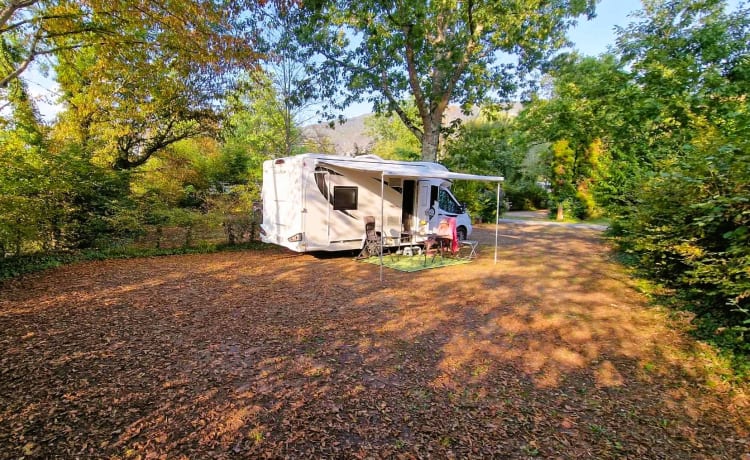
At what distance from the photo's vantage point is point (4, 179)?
6.31 metres

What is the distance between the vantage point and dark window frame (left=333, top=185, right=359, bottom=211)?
27.7 feet

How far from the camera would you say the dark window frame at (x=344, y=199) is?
8430 mm

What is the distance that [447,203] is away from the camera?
10.9m

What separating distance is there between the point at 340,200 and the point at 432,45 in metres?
7.40

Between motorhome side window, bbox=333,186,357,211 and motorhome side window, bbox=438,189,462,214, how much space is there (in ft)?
10.2

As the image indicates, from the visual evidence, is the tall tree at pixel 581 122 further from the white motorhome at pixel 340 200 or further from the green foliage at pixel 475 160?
the white motorhome at pixel 340 200

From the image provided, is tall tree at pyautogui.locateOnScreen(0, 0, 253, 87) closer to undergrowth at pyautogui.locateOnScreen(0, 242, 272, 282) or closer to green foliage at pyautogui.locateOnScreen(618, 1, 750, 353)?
undergrowth at pyautogui.locateOnScreen(0, 242, 272, 282)

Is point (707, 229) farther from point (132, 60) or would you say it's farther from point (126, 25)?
point (132, 60)

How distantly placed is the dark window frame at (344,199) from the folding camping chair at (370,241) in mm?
518

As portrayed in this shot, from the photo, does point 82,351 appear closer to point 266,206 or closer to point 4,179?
point 4,179

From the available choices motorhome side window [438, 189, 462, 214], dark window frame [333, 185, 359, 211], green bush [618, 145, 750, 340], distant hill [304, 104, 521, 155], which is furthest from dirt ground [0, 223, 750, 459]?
distant hill [304, 104, 521, 155]

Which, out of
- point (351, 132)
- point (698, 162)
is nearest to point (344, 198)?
point (698, 162)

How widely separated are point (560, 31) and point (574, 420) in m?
13.9

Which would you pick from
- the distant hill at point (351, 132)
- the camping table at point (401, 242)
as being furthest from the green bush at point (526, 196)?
the camping table at point (401, 242)
